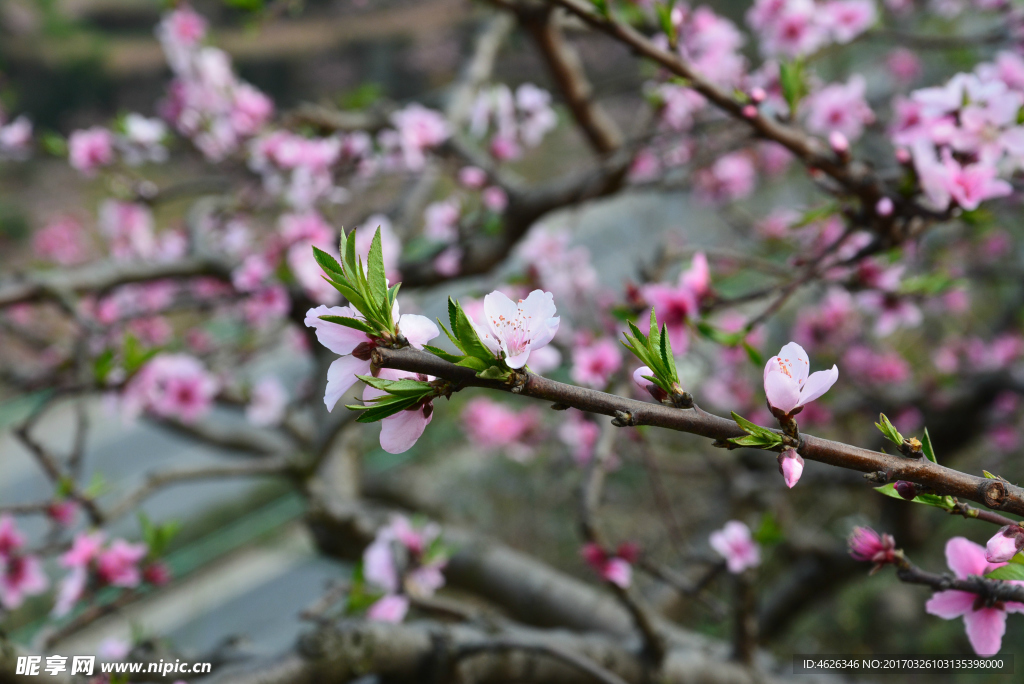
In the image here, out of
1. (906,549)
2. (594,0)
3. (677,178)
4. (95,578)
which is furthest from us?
(906,549)

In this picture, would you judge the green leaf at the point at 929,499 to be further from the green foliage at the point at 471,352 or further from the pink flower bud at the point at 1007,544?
the green foliage at the point at 471,352

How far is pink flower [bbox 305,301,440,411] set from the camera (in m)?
0.53

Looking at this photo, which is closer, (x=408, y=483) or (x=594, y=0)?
(x=594, y=0)

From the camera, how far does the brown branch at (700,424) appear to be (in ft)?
1.65

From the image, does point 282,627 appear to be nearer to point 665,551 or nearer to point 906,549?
point 665,551

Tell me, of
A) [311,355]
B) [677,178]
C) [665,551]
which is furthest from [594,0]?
[665,551]

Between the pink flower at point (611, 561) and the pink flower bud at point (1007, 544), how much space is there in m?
0.73

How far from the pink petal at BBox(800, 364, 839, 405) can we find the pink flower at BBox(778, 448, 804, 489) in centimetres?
5

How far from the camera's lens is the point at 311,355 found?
8.04ft

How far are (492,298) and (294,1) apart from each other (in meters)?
1.32

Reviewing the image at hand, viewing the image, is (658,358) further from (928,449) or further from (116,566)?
(116,566)

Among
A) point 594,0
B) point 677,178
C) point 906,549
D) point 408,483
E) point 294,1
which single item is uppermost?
point 294,1

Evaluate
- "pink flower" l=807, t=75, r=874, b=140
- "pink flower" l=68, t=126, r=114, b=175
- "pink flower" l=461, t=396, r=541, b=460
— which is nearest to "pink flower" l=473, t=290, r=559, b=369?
"pink flower" l=807, t=75, r=874, b=140

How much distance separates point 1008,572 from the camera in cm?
57
